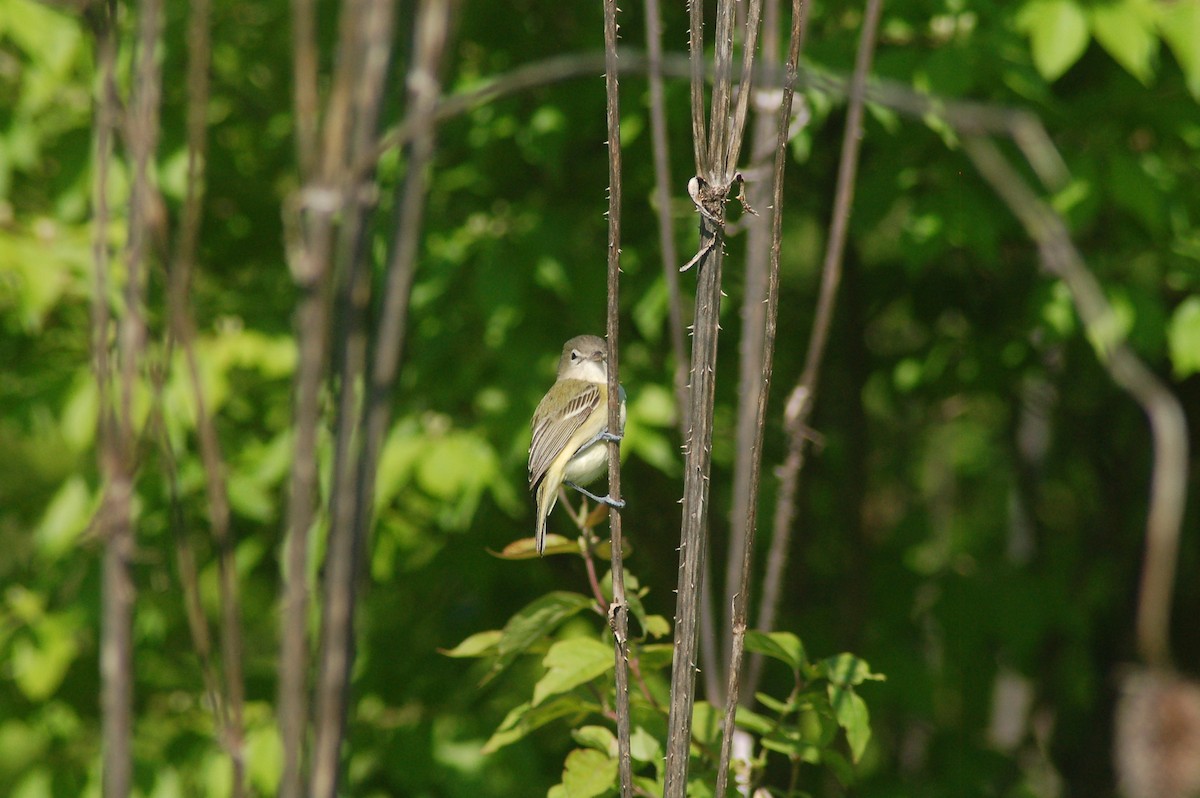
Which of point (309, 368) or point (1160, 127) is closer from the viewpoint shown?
point (309, 368)

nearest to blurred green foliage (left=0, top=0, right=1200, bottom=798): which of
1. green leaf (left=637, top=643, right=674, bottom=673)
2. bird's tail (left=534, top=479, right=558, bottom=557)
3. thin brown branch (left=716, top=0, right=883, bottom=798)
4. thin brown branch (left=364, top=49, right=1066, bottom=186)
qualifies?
bird's tail (left=534, top=479, right=558, bottom=557)

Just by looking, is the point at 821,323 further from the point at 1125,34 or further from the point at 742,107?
the point at 1125,34

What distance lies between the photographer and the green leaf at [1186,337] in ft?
12.6

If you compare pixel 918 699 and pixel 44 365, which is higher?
pixel 44 365

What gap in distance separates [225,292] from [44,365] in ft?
2.48

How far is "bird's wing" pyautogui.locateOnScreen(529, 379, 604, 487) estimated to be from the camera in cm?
390

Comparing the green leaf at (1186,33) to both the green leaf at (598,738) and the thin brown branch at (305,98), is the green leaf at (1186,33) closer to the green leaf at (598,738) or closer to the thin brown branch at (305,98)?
the green leaf at (598,738)

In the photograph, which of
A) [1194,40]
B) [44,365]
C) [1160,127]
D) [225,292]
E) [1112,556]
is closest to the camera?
[1194,40]

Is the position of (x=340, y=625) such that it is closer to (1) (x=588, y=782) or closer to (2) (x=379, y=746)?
(1) (x=588, y=782)

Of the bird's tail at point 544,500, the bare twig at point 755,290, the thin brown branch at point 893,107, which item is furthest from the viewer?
the bird's tail at point 544,500

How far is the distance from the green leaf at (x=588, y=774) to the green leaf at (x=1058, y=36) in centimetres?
240

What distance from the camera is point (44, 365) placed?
14.5 feet

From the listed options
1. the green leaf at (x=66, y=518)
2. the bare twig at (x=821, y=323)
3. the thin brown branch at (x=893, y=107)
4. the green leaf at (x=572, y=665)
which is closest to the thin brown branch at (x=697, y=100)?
the thin brown branch at (x=893, y=107)

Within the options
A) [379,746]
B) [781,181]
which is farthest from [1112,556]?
[781,181]
